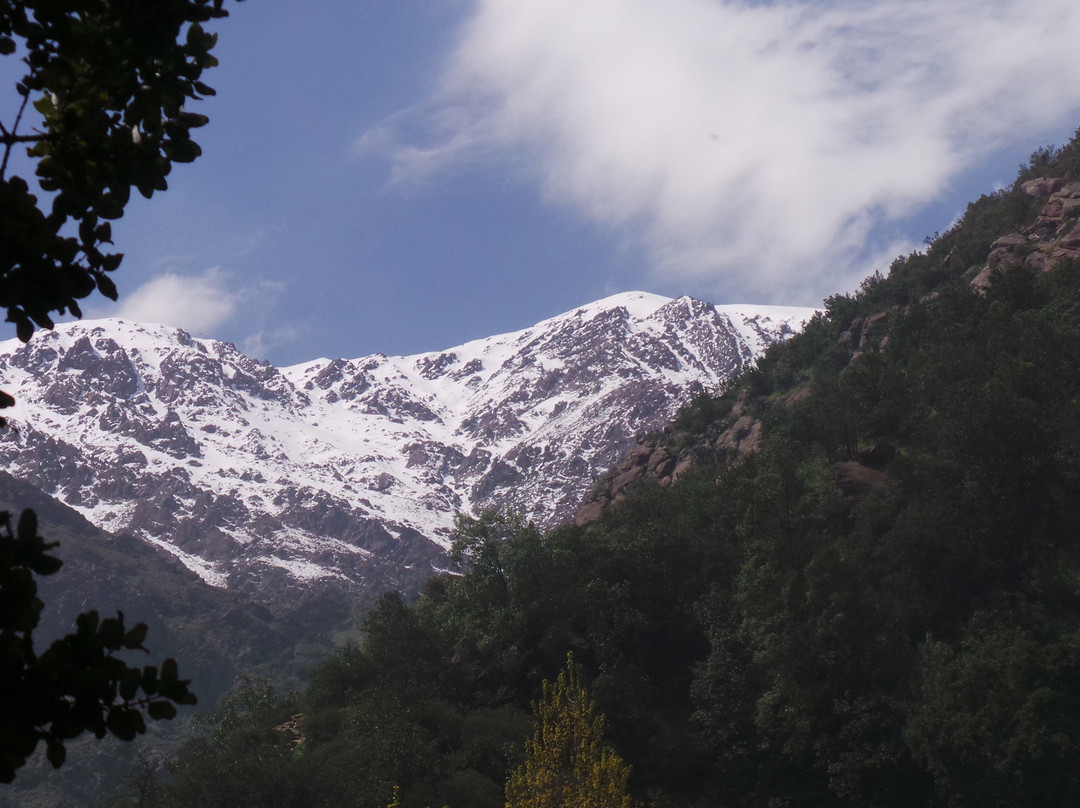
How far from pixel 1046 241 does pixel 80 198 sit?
64607mm

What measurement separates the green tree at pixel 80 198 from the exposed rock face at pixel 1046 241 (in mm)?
55356

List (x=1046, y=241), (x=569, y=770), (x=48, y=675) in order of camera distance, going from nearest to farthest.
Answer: (x=48, y=675) < (x=569, y=770) < (x=1046, y=241)

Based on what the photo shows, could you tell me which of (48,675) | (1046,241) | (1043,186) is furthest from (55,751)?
(1043,186)

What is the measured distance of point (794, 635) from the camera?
3145cm

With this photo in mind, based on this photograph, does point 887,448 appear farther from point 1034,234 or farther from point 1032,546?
point 1034,234

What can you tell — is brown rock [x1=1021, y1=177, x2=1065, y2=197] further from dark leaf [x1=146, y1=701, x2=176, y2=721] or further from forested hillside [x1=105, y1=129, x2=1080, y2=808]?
dark leaf [x1=146, y1=701, x2=176, y2=721]

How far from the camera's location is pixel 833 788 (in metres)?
28.6

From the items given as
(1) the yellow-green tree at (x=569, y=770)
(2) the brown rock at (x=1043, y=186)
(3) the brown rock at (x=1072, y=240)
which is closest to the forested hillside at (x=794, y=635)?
(1) the yellow-green tree at (x=569, y=770)

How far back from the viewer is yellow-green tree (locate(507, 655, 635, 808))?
2116cm

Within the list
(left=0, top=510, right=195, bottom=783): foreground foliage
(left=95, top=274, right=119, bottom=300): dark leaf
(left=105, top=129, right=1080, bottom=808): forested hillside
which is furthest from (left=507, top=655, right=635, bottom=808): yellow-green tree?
(left=95, top=274, right=119, bottom=300): dark leaf

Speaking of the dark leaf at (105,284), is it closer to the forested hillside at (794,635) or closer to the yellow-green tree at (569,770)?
the yellow-green tree at (569,770)

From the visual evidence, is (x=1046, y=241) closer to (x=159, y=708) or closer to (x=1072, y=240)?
(x=1072, y=240)

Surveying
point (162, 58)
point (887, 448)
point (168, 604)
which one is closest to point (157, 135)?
point (162, 58)

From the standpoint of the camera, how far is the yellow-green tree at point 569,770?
21.2 metres
